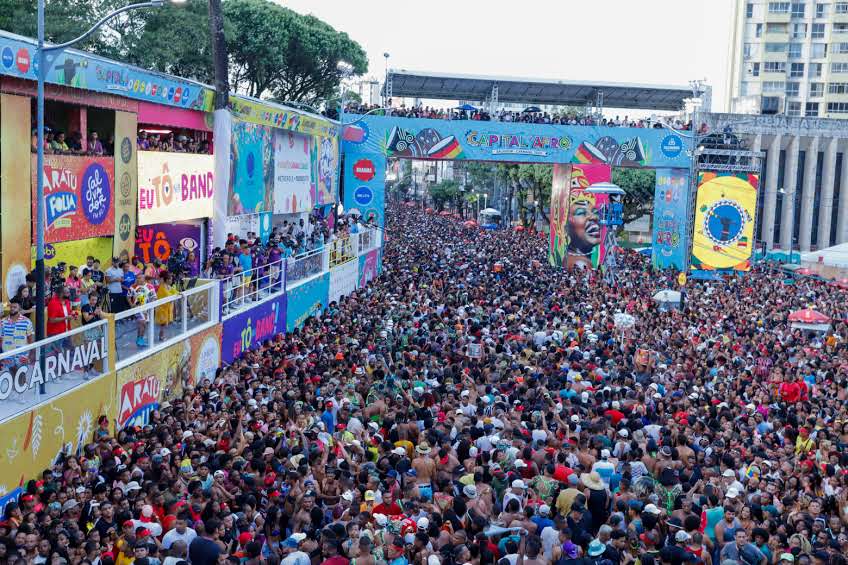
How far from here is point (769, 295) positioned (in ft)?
98.6

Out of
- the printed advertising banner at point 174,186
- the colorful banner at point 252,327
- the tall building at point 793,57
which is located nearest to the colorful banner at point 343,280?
the printed advertising banner at point 174,186

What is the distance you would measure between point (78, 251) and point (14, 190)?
2.81m

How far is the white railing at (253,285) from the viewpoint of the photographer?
1941 centimetres

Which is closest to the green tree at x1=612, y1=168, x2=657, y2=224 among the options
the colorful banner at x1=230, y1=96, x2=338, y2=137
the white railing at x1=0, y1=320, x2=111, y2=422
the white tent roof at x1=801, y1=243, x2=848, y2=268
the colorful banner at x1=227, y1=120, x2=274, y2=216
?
the white tent roof at x1=801, y1=243, x2=848, y2=268

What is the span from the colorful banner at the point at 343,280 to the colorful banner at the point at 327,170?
469cm

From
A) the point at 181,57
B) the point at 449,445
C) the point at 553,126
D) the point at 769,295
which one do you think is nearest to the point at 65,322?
the point at 449,445

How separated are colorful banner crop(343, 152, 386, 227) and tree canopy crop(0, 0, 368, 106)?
419 inches

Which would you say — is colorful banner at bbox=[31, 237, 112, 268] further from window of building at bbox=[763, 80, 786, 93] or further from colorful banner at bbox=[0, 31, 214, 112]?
window of building at bbox=[763, 80, 786, 93]

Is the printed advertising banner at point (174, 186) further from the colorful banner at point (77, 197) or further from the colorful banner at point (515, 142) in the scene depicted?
A: the colorful banner at point (515, 142)

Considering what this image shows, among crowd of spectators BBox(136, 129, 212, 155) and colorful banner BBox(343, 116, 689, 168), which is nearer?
crowd of spectators BBox(136, 129, 212, 155)

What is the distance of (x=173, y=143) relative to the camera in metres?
23.2

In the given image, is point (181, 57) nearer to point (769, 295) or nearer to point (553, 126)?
point (553, 126)

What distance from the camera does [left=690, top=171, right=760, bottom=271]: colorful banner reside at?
37875mm

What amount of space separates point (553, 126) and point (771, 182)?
107 ft
